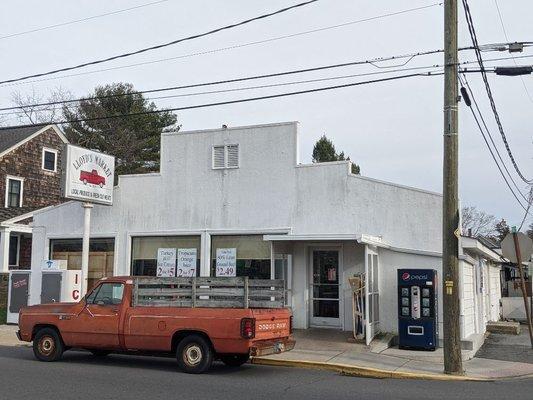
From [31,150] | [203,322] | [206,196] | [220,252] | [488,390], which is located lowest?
[488,390]

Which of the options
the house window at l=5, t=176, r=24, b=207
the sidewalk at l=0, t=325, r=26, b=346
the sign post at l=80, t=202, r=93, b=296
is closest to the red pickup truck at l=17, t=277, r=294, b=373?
the sidewalk at l=0, t=325, r=26, b=346

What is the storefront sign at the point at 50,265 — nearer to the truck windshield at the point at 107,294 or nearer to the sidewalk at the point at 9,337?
the sidewalk at the point at 9,337

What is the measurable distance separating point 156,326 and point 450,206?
6.12 m

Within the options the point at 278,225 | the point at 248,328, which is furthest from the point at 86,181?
the point at 248,328

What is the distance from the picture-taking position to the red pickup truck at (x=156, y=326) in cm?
1104

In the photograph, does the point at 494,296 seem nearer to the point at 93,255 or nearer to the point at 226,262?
the point at 226,262

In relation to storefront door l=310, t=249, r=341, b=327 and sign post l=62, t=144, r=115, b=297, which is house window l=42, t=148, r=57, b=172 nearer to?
sign post l=62, t=144, r=115, b=297

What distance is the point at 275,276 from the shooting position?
1725 cm

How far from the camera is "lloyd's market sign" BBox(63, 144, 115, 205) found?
17188mm

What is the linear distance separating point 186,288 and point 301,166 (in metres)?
6.53

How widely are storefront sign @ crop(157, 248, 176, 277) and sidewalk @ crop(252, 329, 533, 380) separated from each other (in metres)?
4.96

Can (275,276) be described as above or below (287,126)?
below

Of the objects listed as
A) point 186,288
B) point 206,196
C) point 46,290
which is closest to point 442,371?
point 186,288

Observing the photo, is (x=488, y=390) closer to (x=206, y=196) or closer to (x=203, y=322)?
(x=203, y=322)
